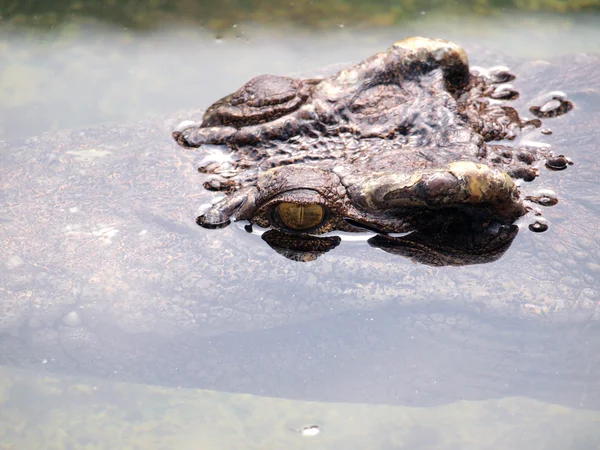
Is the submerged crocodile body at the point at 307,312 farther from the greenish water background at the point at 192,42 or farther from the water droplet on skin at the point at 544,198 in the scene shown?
the greenish water background at the point at 192,42

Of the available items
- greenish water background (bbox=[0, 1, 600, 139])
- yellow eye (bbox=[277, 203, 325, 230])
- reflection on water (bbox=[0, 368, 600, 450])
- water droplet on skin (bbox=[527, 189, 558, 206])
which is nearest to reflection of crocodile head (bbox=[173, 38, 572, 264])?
yellow eye (bbox=[277, 203, 325, 230])

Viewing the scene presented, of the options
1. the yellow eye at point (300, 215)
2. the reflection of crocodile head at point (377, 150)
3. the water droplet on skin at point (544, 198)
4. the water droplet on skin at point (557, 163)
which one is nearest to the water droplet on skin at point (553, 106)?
the reflection of crocodile head at point (377, 150)

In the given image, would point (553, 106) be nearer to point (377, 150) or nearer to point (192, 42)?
point (377, 150)

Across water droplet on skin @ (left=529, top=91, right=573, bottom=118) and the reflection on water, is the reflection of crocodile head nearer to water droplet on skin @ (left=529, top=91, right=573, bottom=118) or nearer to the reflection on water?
water droplet on skin @ (left=529, top=91, right=573, bottom=118)

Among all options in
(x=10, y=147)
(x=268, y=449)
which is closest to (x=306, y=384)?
(x=268, y=449)

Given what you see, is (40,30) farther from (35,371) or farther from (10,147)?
(35,371)

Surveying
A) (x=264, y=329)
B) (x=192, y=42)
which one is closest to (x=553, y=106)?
(x=264, y=329)

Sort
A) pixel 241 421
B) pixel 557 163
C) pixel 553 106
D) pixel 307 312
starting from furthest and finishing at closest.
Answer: pixel 553 106
pixel 241 421
pixel 557 163
pixel 307 312

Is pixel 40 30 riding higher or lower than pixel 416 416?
higher
